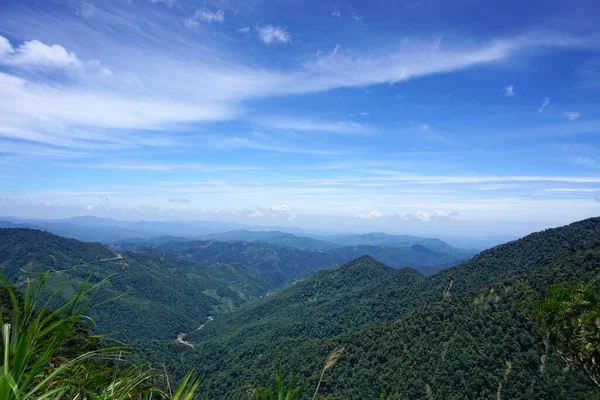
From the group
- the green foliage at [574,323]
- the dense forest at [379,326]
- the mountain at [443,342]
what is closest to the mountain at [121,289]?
the dense forest at [379,326]

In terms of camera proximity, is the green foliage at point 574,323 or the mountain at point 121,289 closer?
the green foliage at point 574,323

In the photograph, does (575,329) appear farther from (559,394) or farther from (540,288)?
(540,288)

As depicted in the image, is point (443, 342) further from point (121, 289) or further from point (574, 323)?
point (121, 289)

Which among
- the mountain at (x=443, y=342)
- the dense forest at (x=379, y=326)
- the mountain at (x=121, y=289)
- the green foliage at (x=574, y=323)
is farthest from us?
the mountain at (x=121, y=289)

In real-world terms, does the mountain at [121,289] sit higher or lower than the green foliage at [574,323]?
lower

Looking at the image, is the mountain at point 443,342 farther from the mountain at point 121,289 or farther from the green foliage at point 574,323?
the mountain at point 121,289

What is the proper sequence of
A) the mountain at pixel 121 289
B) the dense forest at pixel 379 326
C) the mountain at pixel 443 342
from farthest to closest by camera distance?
1. the mountain at pixel 121 289
2. the mountain at pixel 443 342
3. the dense forest at pixel 379 326

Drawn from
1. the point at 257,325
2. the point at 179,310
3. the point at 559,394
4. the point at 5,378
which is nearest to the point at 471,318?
the point at 559,394
